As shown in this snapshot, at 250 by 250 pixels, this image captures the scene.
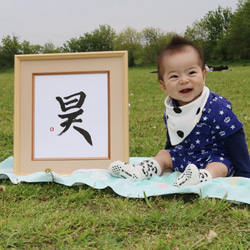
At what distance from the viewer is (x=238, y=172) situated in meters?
2.11

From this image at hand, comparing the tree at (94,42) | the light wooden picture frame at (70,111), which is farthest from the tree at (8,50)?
the light wooden picture frame at (70,111)

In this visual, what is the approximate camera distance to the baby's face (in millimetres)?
2057

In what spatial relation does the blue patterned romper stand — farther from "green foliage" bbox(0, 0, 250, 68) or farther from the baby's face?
"green foliage" bbox(0, 0, 250, 68)

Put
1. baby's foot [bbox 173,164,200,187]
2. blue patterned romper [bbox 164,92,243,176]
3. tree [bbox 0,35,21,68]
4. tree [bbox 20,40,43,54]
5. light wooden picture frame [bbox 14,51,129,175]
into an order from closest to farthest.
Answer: baby's foot [bbox 173,164,200,187], blue patterned romper [bbox 164,92,243,176], light wooden picture frame [bbox 14,51,129,175], tree [bbox 0,35,21,68], tree [bbox 20,40,43,54]

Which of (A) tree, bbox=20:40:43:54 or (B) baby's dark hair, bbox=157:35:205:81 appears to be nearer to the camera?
(B) baby's dark hair, bbox=157:35:205:81

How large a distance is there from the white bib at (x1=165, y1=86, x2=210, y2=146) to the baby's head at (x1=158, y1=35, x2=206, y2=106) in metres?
0.05

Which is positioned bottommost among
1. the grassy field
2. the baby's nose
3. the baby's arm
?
the grassy field

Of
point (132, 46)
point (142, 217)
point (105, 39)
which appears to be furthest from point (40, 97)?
point (105, 39)

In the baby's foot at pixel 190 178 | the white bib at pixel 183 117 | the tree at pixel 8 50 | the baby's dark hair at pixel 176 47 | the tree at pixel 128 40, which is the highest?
Result: the tree at pixel 128 40

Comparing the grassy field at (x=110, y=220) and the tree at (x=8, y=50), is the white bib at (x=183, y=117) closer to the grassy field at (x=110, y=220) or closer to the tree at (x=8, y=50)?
the grassy field at (x=110, y=220)

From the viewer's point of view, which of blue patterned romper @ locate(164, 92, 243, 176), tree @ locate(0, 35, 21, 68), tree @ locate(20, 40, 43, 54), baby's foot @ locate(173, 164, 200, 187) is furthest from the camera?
tree @ locate(20, 40, 43, 54)

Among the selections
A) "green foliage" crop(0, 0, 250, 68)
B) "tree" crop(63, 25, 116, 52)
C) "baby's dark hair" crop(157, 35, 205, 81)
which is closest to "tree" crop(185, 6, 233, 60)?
"green foliage" crop(0, 0, 250, 68)

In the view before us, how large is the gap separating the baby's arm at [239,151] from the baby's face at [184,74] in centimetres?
35

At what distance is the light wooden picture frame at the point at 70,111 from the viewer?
7.42 ft
